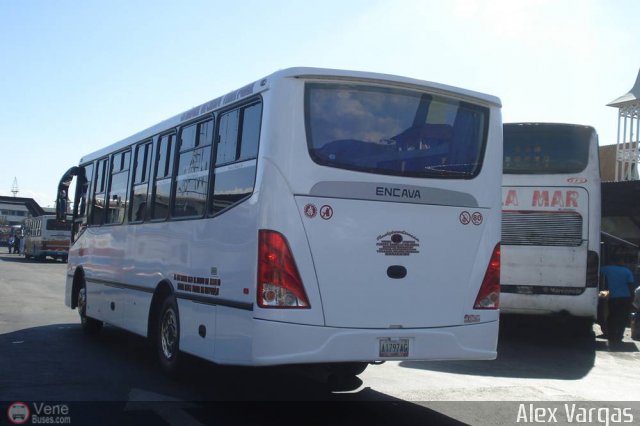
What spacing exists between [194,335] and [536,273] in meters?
7.39

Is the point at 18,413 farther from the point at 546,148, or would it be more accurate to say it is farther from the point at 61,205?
the point at 546,148

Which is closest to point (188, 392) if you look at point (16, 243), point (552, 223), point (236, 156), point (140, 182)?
point (236, 156)

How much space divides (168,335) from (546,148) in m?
7.72

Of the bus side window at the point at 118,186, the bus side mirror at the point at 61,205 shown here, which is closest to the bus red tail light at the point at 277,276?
the bus side window at the point at 118,186

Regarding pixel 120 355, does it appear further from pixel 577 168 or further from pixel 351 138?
pixel 577 168

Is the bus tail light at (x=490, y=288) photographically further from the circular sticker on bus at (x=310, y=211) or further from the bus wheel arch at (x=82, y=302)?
the bus wheel arch at (x=82, y=302)

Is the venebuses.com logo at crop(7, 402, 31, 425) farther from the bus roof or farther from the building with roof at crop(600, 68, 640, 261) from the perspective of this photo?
the building with roof at crop(600, 68, 640, 261)

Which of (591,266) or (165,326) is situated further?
(591,266)

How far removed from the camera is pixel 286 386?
29.0 ft

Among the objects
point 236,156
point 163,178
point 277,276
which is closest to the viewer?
point 277,276

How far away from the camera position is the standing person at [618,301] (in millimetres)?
14430

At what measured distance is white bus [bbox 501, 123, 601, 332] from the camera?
13.2m

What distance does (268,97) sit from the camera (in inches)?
279

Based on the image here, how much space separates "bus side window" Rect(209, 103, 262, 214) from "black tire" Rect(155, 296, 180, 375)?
151 centimetres
